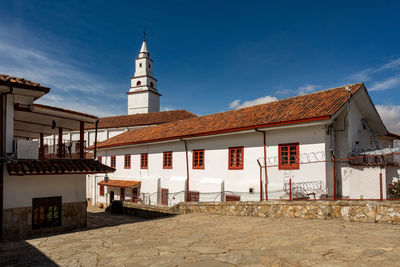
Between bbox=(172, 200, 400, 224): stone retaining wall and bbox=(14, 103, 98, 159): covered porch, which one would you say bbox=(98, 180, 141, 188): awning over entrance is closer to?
bbox=(14, 103, 98, 159): covered porch

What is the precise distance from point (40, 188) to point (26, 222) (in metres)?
1.25

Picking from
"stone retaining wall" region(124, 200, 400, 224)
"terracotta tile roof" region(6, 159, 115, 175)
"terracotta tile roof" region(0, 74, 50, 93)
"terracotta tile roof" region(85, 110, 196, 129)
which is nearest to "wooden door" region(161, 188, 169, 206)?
"stone retaining wall" region(124, 200, 400, 224)

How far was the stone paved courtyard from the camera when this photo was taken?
5.59m

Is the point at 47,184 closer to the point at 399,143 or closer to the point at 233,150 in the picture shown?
the point at 233,150

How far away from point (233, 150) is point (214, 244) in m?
9.34

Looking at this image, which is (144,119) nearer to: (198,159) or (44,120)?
(198,159)

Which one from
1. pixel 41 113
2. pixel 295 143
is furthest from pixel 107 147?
pixel 295 143

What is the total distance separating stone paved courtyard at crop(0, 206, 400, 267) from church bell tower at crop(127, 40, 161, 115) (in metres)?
41.7

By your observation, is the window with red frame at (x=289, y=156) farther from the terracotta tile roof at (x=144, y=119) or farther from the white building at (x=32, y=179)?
the terracotta tile roof at (x=144, y=119)

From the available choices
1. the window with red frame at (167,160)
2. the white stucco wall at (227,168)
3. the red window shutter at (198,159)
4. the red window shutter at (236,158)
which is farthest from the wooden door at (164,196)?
the red window shutter at (236,158)

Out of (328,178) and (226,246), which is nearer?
(226,246)

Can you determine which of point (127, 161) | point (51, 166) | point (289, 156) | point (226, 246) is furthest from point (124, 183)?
point (226, 246)

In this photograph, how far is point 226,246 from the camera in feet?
22.2

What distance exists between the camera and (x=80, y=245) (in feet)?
24.4
